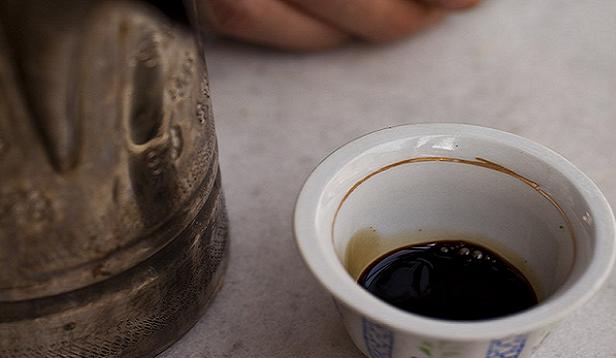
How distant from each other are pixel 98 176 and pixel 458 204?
256 mm

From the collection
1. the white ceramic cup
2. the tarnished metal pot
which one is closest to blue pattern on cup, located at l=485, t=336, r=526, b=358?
the white ceramic cup

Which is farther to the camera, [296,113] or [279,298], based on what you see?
[296,113]

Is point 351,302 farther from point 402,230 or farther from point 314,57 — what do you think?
point 314,57

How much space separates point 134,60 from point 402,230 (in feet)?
0.77

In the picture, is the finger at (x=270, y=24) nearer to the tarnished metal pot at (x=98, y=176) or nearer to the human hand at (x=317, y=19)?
the human hand at (x=317, y=19)

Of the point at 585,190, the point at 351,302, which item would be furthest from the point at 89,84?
the point at 585,190

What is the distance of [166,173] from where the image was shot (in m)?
0.51

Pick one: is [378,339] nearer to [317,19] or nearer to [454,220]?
[454,220]

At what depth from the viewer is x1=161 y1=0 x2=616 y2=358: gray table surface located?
610 mm

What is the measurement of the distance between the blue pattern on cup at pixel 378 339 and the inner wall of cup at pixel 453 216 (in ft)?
0.18

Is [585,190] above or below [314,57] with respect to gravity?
above

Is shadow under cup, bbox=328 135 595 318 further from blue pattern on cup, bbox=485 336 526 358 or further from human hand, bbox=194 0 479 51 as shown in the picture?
human hand, bbox=194 0 479 51

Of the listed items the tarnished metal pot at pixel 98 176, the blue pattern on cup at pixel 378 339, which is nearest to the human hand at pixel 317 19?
the tarnished metal pot at pixel 98 176

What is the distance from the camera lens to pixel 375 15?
2.66 ft
